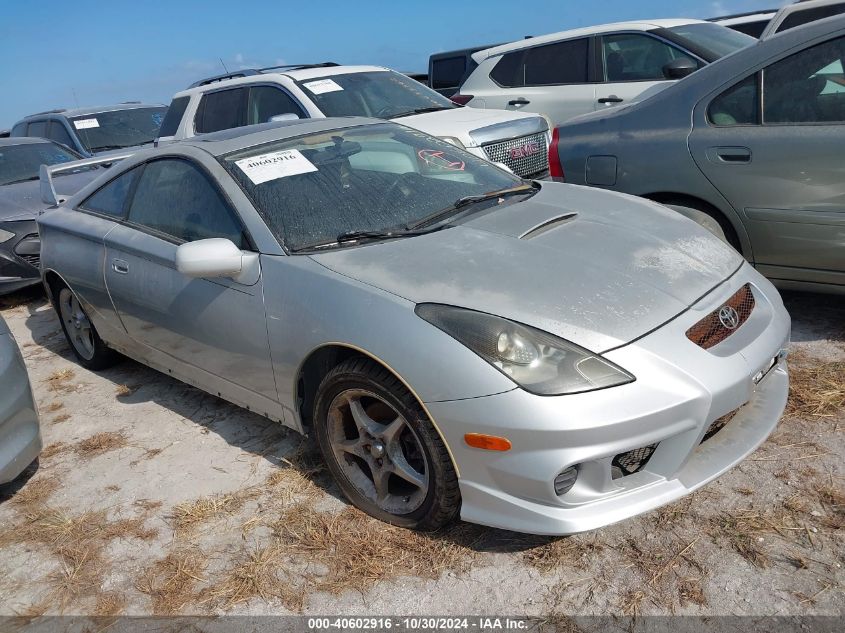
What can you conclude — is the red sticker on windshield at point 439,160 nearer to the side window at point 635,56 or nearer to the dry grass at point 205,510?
the dry grass at point 205,510

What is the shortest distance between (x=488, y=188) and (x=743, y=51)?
1740 mm

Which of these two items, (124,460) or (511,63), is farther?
(511,63)

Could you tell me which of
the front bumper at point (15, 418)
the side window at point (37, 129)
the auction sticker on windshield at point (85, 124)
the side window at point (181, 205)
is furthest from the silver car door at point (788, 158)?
the side window at point (37, 129)

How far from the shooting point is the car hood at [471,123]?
5.99 metres

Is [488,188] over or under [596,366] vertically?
over

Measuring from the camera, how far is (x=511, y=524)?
2.36 meters

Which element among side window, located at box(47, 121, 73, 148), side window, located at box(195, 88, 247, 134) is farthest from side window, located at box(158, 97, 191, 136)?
side window, located at box(47, 121, 73, 148)

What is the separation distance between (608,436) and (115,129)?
1031cm

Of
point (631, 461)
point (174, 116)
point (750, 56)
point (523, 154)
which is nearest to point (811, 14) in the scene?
point (523, 154)

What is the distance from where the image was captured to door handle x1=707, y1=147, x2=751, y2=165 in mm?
3840

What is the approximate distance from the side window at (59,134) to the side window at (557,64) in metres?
6.80

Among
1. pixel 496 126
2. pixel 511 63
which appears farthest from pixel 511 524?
pixel 511 63

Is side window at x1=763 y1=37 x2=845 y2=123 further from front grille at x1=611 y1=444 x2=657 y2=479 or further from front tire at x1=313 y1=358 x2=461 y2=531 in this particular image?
front tire at x1=313 y1=358 x2=461 y2=531

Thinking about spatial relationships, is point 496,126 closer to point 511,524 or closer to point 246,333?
point 246,333
